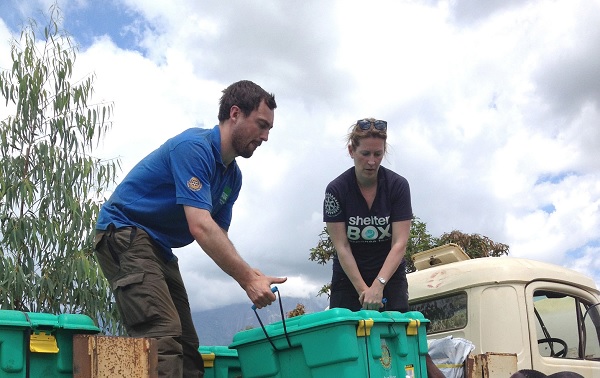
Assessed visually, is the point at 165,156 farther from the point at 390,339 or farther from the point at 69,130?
the point at 69,130

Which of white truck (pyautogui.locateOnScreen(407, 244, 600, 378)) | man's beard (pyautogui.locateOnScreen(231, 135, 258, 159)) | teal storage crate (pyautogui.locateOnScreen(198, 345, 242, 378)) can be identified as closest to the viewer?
man's beard (pyautogui.locateOnScreen(231, 135, 258, 159))

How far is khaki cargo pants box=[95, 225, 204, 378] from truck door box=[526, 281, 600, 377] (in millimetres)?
2688

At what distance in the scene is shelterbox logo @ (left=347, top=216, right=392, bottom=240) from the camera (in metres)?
4.42

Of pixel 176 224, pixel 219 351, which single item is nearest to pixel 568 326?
pixel 219 351

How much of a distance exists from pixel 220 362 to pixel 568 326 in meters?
2.70

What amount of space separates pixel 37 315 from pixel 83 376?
1.00 feet

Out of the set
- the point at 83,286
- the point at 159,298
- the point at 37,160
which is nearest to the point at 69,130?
the point at 37,160

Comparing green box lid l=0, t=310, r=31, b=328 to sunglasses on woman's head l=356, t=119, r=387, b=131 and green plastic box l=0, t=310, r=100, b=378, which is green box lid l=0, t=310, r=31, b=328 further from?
sunglasses on woman's head l=356, t=119, r=387, b=131

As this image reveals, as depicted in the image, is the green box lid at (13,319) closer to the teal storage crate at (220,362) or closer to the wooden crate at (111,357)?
the wooden crate at (111,357)

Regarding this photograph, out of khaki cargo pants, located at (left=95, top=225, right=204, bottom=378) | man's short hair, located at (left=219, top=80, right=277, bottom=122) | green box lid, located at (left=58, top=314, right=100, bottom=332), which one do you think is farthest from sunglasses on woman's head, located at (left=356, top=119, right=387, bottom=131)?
green box lid, located at (left=58, top=314, right=100, bottom=332)

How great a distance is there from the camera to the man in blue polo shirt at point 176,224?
319cm

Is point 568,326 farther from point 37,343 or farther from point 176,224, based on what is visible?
point 37,343

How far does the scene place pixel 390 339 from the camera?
3.46 metres

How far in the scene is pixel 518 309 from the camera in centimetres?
496
